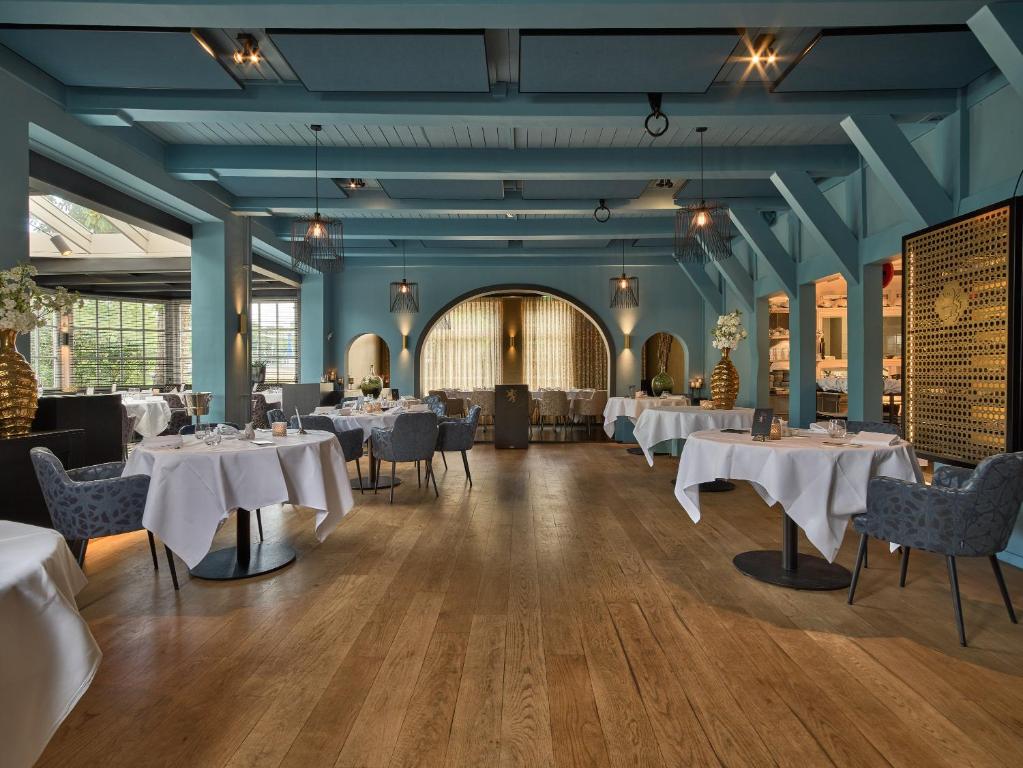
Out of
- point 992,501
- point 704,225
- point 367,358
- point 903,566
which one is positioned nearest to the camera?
point 992,501

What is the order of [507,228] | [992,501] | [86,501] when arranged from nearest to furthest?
1. [992,501]
2. [86,501]
3. [507,228]

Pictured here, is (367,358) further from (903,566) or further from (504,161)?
(903,566)

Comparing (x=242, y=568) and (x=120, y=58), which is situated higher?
(x=120, y=58)

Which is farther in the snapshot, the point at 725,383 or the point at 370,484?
the point at 370,484

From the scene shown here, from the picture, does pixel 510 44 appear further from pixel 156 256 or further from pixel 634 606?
pixel 156 256

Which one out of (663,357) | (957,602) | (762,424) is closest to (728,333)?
(762,424)

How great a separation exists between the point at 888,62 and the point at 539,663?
4.51 m

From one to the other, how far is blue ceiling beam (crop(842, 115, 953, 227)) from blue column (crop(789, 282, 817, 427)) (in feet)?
9.73

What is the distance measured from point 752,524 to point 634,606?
89.7 inches

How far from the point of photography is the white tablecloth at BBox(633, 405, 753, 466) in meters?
6.31

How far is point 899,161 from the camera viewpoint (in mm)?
5055

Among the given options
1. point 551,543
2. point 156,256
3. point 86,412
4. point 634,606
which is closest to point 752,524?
point 551,543

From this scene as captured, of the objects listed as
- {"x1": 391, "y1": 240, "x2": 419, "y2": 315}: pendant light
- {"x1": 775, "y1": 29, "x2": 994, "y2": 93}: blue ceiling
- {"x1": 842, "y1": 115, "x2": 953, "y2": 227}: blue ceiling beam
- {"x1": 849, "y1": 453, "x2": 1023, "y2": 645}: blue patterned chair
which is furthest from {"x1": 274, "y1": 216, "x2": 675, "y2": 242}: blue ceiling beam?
{"x1": 849, "y1": 453, "x2": 1023, "y2": 645}: blue patterned chair

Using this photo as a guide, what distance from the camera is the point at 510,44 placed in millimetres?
4523
